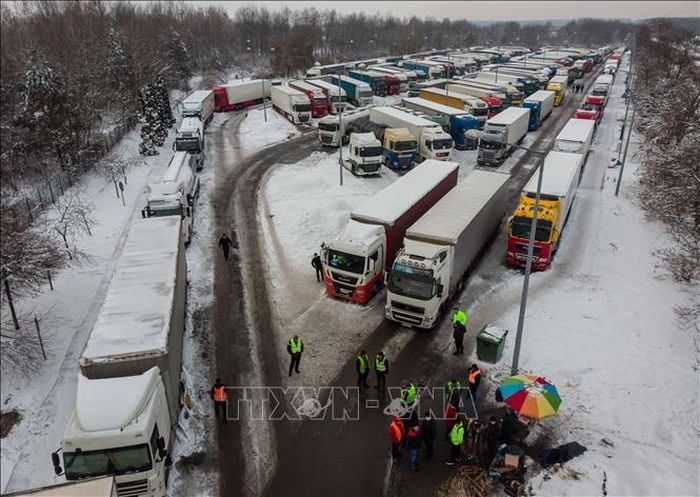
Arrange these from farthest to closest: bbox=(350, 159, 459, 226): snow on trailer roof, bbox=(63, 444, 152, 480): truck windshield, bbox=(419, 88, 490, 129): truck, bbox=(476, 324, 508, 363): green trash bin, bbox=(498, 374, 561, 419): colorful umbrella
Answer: bbox=(419, 88, 490, 129): truck < bbox=(350, 159, 459, 226): snow on trailer roof < bbox=(476, 324, 508, 363): green trash bin < bbox=(498, 374, 561, 419): colorful umbrella < bbox=(63, 444, 152, 480): truck windshield

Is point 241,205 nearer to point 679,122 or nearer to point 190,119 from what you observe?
point 190,119

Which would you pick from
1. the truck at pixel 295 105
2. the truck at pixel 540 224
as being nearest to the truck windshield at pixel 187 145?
the truck at pixel 295 105

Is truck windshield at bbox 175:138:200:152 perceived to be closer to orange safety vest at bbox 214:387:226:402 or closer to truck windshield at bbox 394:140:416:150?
truck windshield at bbox 394:140:416:150

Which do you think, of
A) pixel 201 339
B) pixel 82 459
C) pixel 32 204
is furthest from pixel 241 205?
pixel 82 459

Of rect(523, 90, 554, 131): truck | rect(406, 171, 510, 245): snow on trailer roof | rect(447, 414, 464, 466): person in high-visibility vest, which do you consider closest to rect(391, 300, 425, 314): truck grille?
rect(406, 171, 510, 245): snow on trailer roof

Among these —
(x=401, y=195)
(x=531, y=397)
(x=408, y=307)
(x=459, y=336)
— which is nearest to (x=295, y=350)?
(x=408, y=307)

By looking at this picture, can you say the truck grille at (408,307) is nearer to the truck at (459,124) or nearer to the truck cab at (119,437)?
the truck cab at (119,437)
